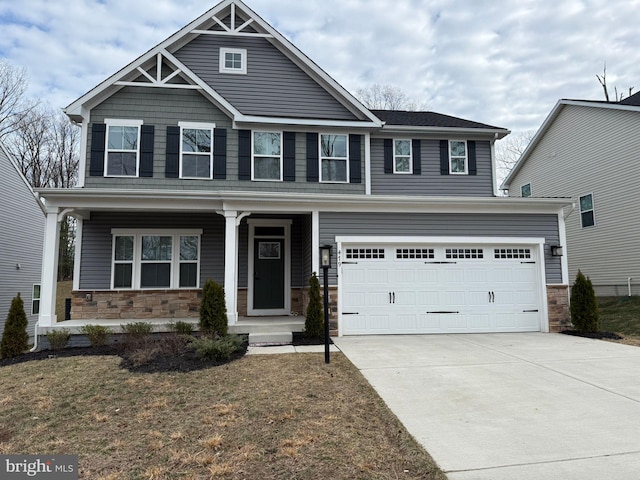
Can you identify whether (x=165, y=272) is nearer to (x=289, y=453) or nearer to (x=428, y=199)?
(x=428, y=199)

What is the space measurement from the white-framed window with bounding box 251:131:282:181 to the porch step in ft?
14.2

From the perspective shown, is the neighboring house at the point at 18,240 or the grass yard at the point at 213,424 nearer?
the grass yard at the point at 213,424

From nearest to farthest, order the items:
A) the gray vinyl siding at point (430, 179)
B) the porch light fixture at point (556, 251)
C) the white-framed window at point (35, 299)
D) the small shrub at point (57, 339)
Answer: the small shrub at point (57, 339), the porch light fixture at point (556, 251), the gray vinyl siding at point (430, 179), the white-framed window at point (35, 299)

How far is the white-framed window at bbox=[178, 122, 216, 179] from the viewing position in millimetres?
10359

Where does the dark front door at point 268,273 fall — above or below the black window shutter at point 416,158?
below

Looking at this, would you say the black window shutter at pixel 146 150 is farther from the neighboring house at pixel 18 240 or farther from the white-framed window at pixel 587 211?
the white-framed window at pixel 587 211

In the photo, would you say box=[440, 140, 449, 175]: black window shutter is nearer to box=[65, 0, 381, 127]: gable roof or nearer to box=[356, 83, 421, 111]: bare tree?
box=[65, 0, 381, 127]: gable roof

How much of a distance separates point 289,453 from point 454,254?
277 inches

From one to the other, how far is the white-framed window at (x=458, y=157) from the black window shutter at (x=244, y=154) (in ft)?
19.7

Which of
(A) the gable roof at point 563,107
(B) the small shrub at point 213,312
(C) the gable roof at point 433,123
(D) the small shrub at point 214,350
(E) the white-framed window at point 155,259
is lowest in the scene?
(D) the small shrub at point 214,350

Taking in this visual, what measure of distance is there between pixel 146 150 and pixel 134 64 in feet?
7.34

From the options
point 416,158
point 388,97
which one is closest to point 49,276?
point 416,158

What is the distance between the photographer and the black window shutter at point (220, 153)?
34.2ft

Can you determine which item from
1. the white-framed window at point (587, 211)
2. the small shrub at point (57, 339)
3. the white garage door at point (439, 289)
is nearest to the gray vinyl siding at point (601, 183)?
the white-framed window at point (587, 211)
